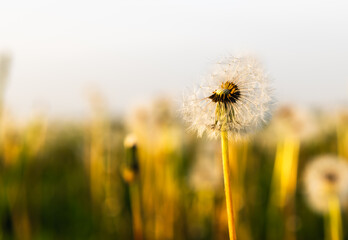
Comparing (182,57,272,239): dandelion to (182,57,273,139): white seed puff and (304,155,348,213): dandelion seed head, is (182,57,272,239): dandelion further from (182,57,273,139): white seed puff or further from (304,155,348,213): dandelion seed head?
(304,155,348,213): dandelion seed head

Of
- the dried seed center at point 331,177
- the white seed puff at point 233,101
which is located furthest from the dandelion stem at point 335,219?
the white seed puff at point 233,101

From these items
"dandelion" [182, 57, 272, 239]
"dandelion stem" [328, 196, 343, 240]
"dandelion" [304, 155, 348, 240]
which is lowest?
"dandelion stem" [328, 196, 343, 240]

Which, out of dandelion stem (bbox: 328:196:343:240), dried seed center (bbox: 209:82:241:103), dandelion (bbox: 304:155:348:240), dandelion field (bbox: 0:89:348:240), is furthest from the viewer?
dandelion field (bbox: 0:89:348:240)

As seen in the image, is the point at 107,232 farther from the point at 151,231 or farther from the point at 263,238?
the point at 263,238

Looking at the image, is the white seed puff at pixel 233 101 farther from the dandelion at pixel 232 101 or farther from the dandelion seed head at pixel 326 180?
the dandelion seed head at pixel 326 180

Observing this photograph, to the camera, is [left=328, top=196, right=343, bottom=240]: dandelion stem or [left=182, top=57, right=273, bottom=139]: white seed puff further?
[left=328, top=196, right=343, bottom=240]: dandelion stem

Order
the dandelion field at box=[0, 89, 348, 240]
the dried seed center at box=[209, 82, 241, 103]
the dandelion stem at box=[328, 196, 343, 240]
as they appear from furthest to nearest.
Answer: the dandelion field at box=[0, 89, 348, 240] < the dandelion stem at box=[328, 196, 343, 240] < the dried seed center at box=[209, 82, 241, 103]

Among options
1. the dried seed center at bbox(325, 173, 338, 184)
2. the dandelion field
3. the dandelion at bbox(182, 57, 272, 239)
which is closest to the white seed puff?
the dandelion at bbox(182, 57, 272, 239)

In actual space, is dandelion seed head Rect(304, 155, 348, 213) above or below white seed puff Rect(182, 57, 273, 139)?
below

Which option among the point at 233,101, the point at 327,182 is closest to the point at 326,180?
the point at 327,182
